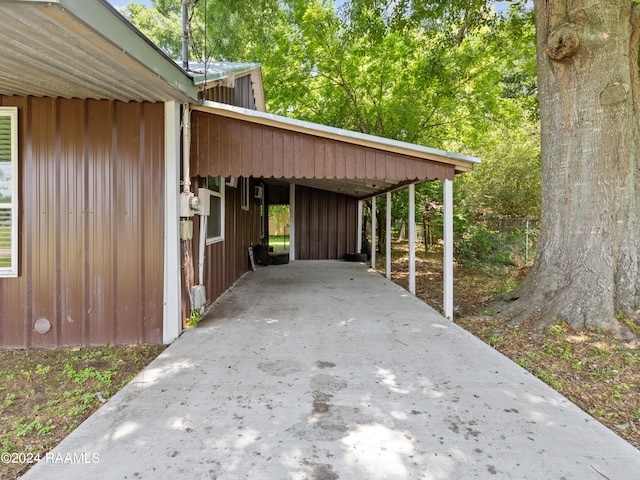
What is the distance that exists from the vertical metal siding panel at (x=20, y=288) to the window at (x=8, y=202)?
1.6 inches

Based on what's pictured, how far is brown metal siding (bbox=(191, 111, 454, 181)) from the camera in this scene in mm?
4242

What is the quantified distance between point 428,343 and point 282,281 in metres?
4.12

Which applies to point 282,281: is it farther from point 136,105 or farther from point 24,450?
point 24,450

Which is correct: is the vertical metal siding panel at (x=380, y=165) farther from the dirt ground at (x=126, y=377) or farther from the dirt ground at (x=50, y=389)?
the dirt ground at (x=50, y=389)

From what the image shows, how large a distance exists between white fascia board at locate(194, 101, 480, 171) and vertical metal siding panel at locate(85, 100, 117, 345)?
3.24ft

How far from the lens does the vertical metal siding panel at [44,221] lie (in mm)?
3721

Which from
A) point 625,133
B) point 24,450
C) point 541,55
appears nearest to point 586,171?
point 625,133

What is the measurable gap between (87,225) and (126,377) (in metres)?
1.64

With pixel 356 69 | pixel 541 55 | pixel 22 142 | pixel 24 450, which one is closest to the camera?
pixel 24 450

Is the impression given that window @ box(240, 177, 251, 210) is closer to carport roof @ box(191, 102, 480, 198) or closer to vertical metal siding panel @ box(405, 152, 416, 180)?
carport roof @ box(191, 102, 480, 198)

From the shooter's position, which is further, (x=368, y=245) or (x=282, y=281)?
(x=368, y=245)

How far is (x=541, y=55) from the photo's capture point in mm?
4660

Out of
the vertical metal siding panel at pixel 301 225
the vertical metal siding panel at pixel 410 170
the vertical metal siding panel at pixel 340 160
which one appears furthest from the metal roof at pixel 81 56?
the vertical metal siding panel at pixel 301 225

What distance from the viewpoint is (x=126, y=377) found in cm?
313
